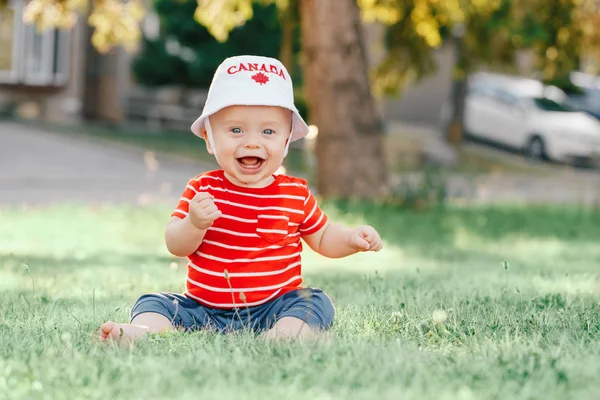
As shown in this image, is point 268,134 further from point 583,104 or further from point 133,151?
point 583,104

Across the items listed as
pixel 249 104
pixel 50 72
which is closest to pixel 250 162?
pixel 249 104

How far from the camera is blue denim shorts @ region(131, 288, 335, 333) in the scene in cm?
402

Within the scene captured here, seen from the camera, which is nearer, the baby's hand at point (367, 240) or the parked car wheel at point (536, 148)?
the baby's hand at point (367, 240)

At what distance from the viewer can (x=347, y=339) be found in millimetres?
3691

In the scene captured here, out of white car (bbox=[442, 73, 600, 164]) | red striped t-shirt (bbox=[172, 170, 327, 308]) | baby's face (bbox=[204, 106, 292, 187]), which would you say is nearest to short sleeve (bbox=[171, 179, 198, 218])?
red striped t-shirt (bbox=[172, 170, 327, 308])

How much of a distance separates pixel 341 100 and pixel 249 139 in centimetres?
758

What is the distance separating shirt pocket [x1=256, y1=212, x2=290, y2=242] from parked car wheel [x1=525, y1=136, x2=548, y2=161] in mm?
19948

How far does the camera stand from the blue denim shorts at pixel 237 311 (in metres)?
4.02

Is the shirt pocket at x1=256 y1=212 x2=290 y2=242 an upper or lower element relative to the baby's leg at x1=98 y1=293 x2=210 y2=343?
upper

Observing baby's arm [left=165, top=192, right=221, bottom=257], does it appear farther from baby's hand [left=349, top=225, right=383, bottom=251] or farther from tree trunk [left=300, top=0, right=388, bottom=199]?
tree trunk [left=300, top=0, right=388, bottom=199]

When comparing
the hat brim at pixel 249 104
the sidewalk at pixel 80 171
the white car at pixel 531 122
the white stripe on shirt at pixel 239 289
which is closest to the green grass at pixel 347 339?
the white stripe on shirt at pixel 239 289

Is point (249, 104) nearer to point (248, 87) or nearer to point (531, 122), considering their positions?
point (248, 87)

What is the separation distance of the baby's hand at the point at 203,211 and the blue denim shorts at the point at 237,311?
385 mm

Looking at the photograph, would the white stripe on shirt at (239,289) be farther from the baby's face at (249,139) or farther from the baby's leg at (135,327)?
the baby's face at (249,139)
